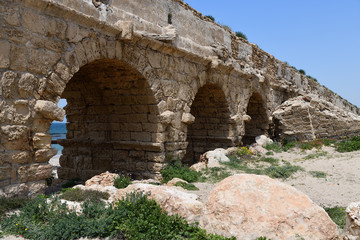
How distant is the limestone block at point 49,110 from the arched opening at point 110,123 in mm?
1922

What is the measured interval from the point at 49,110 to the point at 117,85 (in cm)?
274

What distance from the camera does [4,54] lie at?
14.9 feet

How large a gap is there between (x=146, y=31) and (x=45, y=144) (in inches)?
137

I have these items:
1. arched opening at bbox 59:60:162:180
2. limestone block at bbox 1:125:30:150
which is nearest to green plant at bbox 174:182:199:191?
arched opening at bbox 59:60:162:180

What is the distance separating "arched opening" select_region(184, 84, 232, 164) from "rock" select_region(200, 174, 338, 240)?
6926 millimetres

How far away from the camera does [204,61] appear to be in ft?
29.7

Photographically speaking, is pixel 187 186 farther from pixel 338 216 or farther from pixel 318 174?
pixel 318 174

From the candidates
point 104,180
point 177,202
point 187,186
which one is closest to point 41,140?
point 104,180

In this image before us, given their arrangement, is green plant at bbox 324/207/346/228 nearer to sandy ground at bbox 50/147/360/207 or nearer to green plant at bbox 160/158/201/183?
sandy ground at bbox 50/147/360/207

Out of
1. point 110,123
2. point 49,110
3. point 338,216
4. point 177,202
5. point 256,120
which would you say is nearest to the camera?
point 177,202

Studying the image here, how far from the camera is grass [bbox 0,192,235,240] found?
3551 mm

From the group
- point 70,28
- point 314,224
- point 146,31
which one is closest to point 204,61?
point 146,31

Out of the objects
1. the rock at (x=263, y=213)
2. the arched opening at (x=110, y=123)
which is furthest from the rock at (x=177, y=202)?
the arched opening at (x=110, y=123)

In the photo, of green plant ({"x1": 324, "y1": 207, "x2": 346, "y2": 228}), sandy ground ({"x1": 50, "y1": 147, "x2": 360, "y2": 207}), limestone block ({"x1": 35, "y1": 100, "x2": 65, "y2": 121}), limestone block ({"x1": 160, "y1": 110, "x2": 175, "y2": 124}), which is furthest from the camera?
limestone block ({"x1": 160, "y1": 110, "x2": 175, "y2": 124})
